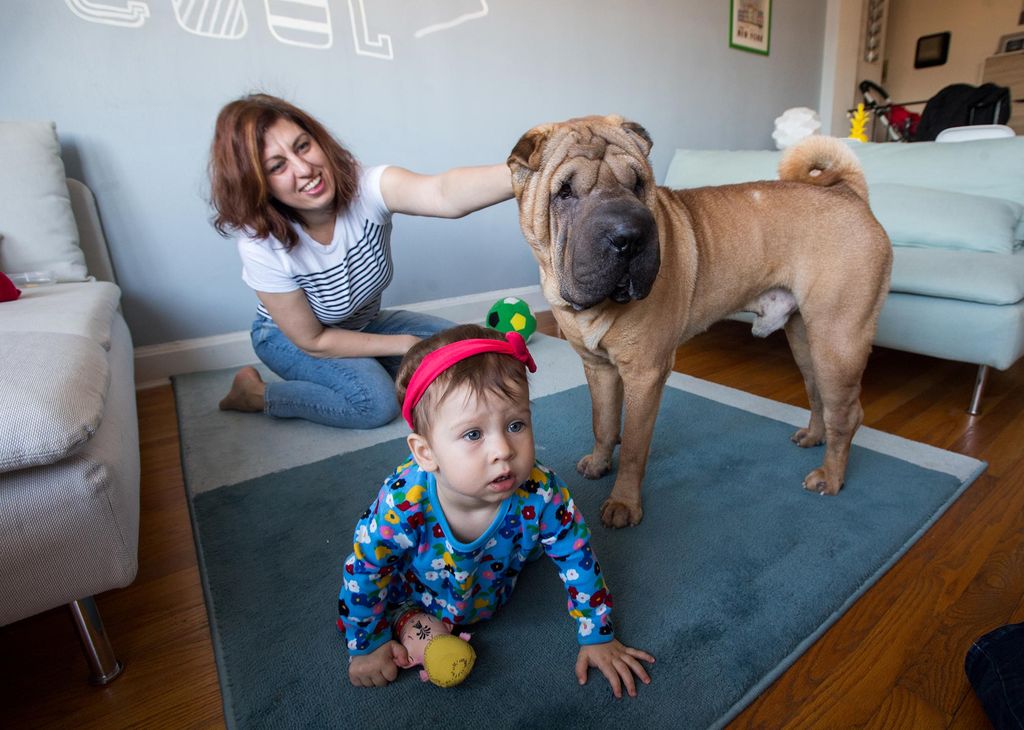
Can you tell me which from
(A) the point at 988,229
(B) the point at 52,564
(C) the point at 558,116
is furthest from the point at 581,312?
(C) the point at 558,116

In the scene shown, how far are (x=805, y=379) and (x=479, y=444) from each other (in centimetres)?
122

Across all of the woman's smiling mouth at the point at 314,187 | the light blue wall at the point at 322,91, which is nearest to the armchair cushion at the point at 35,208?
the light blue wall at the point at 322,91

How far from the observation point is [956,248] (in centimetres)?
195

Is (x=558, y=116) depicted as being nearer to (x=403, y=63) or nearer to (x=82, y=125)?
(x=403, y=63)

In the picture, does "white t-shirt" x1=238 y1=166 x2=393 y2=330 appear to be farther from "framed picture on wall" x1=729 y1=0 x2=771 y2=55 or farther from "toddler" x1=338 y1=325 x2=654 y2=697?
"framed picture on wall" x1=729 y1=0 x2=771 y2=55

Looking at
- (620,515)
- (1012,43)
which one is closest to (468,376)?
(620,515)

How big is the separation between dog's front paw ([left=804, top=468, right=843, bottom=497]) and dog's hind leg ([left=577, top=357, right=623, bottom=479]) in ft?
1.62

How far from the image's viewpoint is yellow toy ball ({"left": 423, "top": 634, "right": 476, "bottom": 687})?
2.74 feet

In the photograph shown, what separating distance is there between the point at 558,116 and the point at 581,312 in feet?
8.02

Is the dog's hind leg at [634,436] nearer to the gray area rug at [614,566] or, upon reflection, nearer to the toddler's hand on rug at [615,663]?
the gray area rug at [614,566]

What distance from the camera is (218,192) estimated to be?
145 centimetres

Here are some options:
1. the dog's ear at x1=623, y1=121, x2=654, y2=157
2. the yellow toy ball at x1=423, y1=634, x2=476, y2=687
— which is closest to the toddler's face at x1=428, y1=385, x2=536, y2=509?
the yellow toy ball at x1=423, y1=634, x2=476, y2=687

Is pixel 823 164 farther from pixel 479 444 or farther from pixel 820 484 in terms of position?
pixel 479 444

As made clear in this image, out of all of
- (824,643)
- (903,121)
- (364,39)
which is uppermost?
(364,39)
